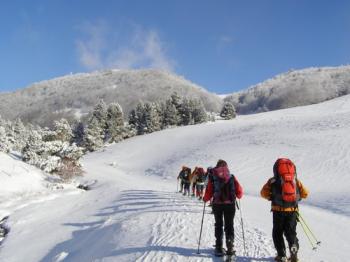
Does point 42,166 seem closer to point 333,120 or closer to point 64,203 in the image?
point 64,203


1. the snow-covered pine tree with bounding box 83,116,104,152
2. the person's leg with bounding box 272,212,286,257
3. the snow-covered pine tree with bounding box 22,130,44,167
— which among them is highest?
the snow-covered pine tree with bounding box 83,116,104,152

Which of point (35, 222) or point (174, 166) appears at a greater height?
point (174, 166)

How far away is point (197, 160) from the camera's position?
47625 millimetres

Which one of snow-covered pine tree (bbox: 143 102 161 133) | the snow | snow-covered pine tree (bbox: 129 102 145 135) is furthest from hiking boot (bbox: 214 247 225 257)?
snow-covered pine tree (bbox: 129 102 145 135)

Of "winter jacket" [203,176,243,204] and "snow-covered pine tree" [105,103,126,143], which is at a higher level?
"snow-covered pine tree" [105,103,126,143]

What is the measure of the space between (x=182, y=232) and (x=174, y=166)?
36423mm

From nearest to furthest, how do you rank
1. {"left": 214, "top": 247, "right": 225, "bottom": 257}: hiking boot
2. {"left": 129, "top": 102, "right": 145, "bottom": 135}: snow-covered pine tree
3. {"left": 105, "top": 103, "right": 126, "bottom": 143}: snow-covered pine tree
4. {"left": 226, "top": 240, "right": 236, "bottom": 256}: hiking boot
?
{"left": 226, "top": 240, "right": 236, "bottom": 256}: hiking boot < {"left": 214, "top": 247, "right": 225, "bottom": 257}: hiking boot < {"left": 105, "top": 103, "right": 126, "bottom": 143}: snow-covered pine tree < {"left": 129, "top": 102, "right": 145, "bottom": 135}: snow-covered pine tree

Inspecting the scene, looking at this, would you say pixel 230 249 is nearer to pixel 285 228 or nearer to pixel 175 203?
pixel 285 228

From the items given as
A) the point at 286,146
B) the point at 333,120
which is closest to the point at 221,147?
the point at 286,146

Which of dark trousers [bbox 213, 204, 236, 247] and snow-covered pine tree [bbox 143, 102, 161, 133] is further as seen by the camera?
snow-covered pine tree [bbox 143, 102, 161, 133]

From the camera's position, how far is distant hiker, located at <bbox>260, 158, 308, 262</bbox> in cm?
812

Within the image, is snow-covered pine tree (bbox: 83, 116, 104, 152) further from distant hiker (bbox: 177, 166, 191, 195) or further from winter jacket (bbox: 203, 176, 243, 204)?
winter jacket (bbox: 203, 176, 243, 204)

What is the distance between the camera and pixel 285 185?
26.7 ft

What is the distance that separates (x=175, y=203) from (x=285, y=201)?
409 inches
